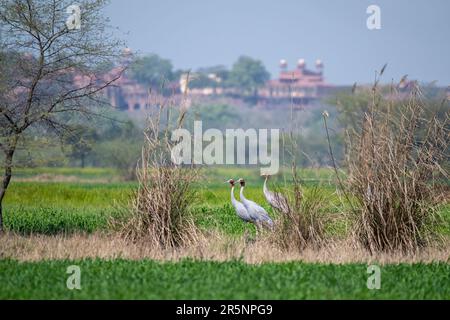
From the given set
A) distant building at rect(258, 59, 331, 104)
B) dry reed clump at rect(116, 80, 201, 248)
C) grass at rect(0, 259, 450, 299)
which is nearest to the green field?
grass at rect(0, 259, 450, 299)

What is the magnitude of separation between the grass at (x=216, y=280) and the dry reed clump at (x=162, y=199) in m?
1.87

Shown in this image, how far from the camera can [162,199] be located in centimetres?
1602

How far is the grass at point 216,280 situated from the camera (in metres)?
11.7

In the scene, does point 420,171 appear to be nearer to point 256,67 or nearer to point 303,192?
point 303,192

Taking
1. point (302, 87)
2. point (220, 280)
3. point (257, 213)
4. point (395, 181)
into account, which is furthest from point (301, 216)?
point (302, 87)

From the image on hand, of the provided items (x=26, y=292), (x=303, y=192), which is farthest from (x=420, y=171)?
(x=26, y=292)

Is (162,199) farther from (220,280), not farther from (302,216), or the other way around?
(220,280)

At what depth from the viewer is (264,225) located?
691 inches

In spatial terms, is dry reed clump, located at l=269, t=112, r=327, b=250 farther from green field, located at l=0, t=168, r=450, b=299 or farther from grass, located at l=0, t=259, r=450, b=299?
grass, located at l=0, t=259, r=450, b=299

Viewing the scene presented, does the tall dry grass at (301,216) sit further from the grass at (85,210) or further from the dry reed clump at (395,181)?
the dry reed clump at (395,181)

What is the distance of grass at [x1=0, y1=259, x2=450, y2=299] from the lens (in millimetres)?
11734

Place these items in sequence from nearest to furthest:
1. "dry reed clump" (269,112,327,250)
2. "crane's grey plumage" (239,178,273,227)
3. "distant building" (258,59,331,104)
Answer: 1. "dry reed clump" (269,112,327,250)
2. "crane's grey plumage" (239,178,273,227)
3. "distant building" (258,59,331,104)

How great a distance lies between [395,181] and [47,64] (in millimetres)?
7242

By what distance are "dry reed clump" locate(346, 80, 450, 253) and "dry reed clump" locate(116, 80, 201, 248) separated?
2.90m
